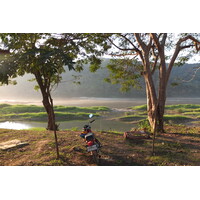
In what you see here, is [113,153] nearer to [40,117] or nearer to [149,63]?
[149,63]

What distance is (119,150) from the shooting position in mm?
4520

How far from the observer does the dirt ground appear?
3.80 metres

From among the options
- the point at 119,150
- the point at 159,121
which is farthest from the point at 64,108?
the point at 119,150

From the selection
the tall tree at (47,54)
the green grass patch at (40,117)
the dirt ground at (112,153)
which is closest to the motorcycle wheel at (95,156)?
the dirt ground at (112,153)

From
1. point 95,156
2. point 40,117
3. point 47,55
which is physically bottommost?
point 40,117

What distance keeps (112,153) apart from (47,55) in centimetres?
263

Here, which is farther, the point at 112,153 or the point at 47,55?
the point at 112,153

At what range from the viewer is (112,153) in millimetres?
4305

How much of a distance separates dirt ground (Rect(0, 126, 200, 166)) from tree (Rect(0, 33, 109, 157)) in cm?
75

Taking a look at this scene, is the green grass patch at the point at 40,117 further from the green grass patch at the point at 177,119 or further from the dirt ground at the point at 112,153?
the dirt ground at the point at 112,153

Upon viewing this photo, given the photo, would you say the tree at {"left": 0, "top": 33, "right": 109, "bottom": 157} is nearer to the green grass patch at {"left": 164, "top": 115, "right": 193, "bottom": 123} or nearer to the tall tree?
the tall tree

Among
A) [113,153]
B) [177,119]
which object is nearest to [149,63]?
[113,153]

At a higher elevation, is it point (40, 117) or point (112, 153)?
point (112, 153)

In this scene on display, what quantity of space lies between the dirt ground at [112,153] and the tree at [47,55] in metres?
0.75
